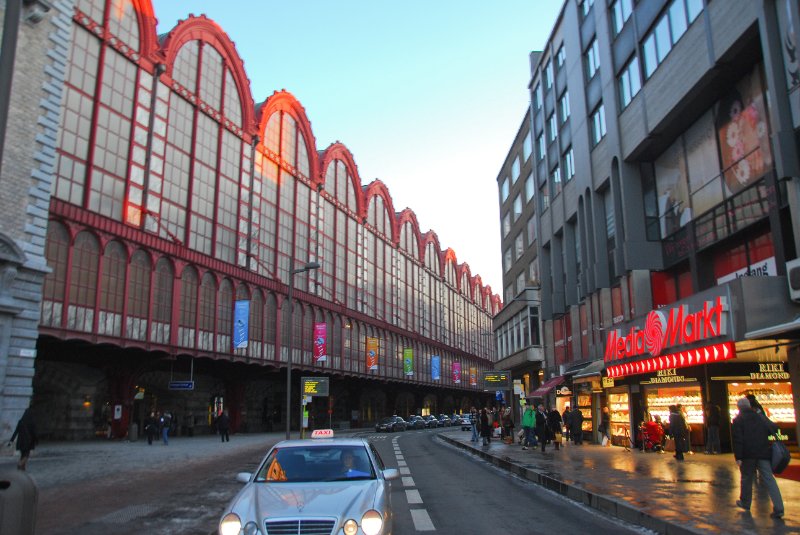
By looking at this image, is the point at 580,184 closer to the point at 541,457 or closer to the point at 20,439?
the point at 541,457

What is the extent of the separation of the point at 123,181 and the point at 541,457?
28364 mm

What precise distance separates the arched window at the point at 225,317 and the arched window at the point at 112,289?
8723 millimetres

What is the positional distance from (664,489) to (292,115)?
51.5m

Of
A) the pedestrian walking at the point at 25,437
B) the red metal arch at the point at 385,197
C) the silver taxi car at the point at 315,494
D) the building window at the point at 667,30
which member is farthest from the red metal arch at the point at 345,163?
the silver taxi car at the point at 315,494

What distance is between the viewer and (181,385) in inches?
1540

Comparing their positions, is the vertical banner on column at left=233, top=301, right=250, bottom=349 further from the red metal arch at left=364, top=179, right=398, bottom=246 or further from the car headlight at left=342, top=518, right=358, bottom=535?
the car headlight at left=342, top=518, right=358, bottom=535

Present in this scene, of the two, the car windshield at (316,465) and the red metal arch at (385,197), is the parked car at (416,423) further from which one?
the car windshield at (316,465)

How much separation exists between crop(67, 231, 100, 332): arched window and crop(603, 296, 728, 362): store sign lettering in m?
25.5

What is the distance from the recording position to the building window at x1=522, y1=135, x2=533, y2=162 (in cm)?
4462

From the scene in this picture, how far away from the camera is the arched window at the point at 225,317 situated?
42.3 m

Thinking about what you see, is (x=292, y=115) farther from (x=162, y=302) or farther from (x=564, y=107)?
(x=564, y=107)

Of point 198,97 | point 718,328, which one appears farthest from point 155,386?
point 718,328

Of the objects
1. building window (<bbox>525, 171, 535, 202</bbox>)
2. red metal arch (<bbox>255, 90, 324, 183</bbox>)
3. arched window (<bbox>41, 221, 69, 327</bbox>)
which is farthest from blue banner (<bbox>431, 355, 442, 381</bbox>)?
arched window (<bbox>41, 221, 69, 327</bbox>)

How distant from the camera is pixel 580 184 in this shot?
99.5 ft
